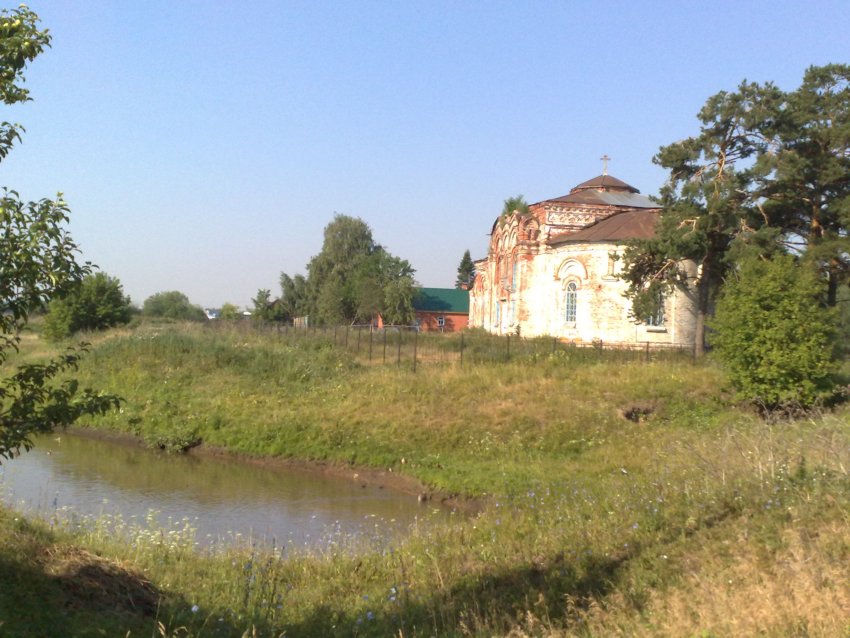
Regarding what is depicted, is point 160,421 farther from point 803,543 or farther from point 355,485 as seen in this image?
point 803,543

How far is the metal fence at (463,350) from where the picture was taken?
27.1 m

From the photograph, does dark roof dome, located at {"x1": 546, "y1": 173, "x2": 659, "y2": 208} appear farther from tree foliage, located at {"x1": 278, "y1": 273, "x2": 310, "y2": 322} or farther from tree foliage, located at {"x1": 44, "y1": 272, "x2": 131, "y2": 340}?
tree foliage, located at {"x1": 278, "y1": 273, "x2": 310, "y2": 322}

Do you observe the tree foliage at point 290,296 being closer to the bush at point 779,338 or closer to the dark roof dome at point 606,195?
the dark roof dome at point 606,195

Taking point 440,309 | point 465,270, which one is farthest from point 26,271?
point 465,270

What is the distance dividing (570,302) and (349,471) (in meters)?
19.7

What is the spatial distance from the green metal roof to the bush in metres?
45.7

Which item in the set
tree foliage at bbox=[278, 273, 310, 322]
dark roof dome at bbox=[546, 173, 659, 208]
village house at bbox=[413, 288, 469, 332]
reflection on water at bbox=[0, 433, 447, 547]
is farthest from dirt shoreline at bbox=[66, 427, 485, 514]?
tree foliage at bbox=[278, 273, 310, 322]

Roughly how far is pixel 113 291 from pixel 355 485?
1239 inches

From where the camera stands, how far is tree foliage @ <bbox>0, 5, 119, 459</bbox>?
5.54m

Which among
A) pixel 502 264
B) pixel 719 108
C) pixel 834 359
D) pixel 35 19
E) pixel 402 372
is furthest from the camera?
pixel 502 264

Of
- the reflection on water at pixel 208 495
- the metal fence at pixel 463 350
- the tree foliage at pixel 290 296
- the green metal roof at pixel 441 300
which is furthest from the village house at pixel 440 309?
the reflection on water at pixel 208 495

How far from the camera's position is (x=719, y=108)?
2725 centimetres

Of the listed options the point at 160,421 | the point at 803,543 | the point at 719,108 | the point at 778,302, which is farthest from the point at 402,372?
the point at 803,543

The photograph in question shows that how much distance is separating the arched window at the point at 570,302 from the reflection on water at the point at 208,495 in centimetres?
1985
